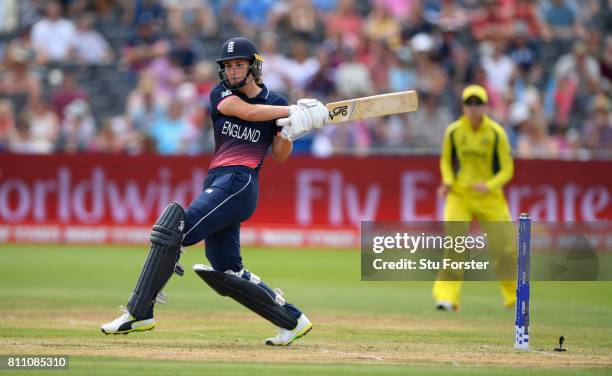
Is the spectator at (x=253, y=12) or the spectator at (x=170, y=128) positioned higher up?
the spectator at (x=253, y=12)

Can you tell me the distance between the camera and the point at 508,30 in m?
22.3

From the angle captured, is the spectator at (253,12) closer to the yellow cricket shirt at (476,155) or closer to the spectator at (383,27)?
the spectator at (383,27)

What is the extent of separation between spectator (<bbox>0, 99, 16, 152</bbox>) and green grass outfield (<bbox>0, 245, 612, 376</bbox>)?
9.65 ft

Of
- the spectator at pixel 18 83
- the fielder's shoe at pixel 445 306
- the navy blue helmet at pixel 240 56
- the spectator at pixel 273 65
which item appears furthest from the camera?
the spectator at pixel 273 65

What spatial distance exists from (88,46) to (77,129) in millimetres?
2614

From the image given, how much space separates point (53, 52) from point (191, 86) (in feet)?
10.1

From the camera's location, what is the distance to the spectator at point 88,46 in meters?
21.8

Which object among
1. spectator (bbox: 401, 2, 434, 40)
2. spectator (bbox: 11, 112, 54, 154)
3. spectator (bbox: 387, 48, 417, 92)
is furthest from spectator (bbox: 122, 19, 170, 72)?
spectator (bbox: 401, 2, 434, 40)

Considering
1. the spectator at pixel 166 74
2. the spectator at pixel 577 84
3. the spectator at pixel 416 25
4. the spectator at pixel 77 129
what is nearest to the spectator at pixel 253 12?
the spectator at pixel 166 74

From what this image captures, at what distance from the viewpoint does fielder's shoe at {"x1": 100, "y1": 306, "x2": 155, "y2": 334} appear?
28.4 ft

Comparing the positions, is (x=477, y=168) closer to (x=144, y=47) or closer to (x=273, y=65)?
(x=273, y=65)

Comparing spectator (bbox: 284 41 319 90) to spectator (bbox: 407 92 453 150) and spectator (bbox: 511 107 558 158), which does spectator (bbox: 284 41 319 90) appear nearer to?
spectator (bbox: 407 92 453 150)

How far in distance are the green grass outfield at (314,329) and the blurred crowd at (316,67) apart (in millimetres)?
3402

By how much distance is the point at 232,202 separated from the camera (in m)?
8.77
